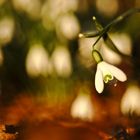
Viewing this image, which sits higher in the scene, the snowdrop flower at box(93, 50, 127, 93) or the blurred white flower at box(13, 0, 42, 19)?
the blurred white flower at box(13, 0, 42, 19)

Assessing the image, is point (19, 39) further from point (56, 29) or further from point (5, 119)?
point (5, 119)

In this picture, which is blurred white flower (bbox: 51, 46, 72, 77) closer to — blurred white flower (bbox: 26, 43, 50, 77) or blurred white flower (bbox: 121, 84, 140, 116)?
blurred white flower (bbox: 26, 43, 50, 77)

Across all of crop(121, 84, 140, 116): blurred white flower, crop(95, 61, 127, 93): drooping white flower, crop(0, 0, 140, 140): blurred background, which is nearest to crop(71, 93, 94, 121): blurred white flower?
crop(0, 0, 140, 140): blurred background

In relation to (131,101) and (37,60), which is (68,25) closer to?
(37,60)

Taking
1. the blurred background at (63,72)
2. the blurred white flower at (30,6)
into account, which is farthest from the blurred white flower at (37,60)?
the blurred white flower at (30,6)

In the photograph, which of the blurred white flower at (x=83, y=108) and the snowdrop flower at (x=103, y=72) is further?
the blurred white flower at (x=83, y=108)

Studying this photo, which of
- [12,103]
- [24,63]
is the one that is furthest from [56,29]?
[12,103]

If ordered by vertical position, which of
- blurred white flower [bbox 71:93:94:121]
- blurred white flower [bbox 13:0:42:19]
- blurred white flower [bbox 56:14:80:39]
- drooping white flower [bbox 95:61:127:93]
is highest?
blurred white flower [bbox 13:0:42:19]

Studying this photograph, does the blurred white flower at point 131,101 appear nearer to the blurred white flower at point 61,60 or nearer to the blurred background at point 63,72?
the blurred background at point 63,72
